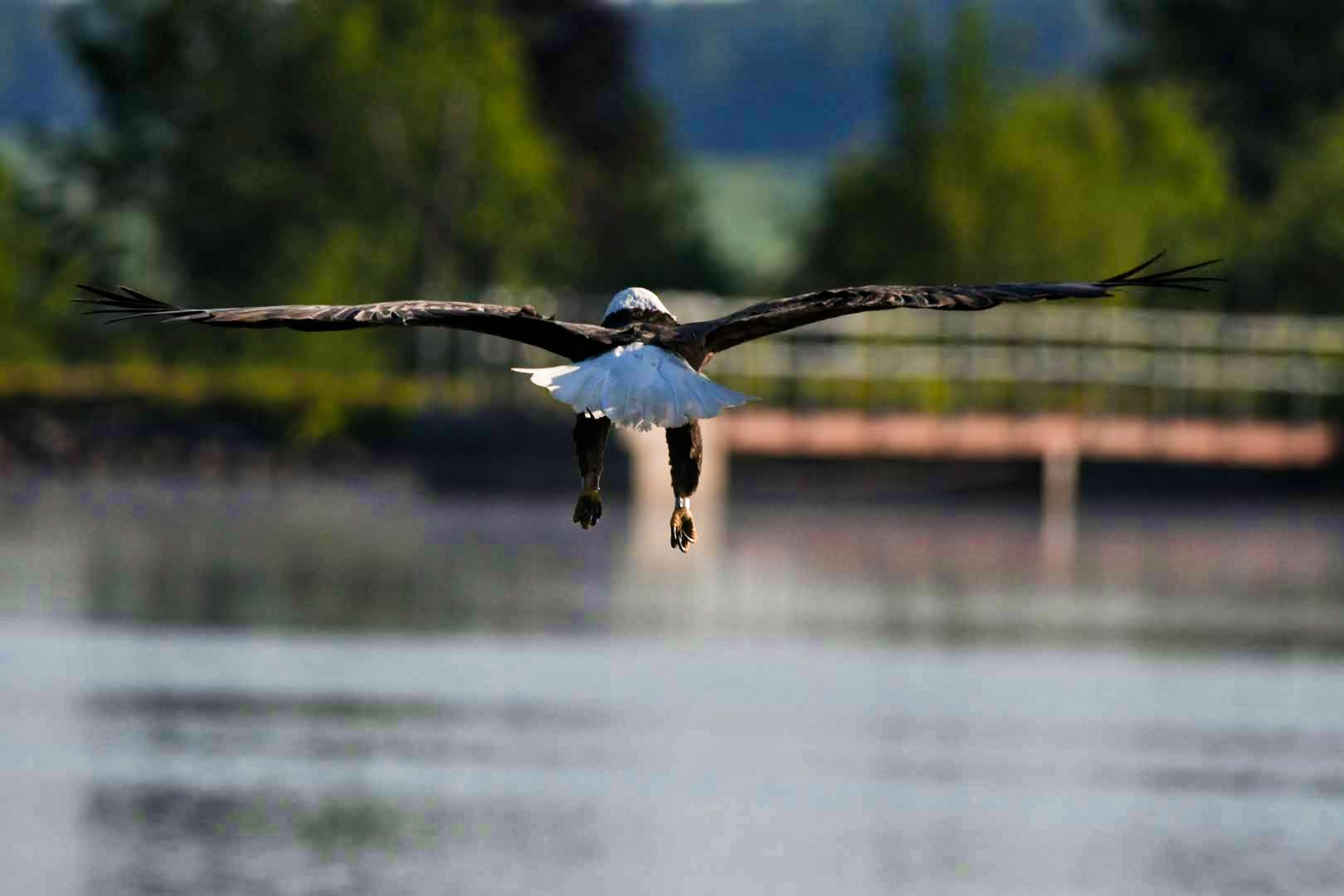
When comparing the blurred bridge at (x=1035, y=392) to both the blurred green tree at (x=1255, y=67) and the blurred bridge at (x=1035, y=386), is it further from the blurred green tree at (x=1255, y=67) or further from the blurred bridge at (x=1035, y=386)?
the blurred green tree at (x=1255, y=67)

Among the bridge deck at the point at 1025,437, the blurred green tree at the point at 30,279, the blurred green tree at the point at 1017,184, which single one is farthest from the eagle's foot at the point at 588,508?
the blurred green tree at the point at 1017,184

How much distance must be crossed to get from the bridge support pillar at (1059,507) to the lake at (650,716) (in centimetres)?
106

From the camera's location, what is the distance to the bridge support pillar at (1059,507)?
74.6 metres

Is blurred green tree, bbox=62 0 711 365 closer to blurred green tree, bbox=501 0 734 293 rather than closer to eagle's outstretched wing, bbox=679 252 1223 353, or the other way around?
blurred green tree, bbox=501 0 734 293

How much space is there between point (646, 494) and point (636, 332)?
5796cm

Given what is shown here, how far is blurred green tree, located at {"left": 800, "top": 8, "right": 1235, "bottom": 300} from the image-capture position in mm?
91938

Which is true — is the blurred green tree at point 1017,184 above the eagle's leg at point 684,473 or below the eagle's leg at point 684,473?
above

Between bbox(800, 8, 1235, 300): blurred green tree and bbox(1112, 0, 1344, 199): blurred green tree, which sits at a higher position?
bbox(1112, 0, 1344, 199): blurred green tree

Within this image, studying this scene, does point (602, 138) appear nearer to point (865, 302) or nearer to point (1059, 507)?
point (1059, 507)

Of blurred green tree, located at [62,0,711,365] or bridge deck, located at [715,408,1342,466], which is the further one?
blurred green tree, located at [62,0,711,365]

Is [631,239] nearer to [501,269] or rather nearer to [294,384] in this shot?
[501,269]

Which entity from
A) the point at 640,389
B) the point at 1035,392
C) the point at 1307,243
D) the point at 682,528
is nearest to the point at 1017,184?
the point at 1307,243

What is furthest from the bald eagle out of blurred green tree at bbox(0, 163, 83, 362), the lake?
blurred green tree at bbox(0, 163, 83, 362)

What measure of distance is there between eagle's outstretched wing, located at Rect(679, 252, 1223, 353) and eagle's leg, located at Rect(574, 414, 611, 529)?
75cm
